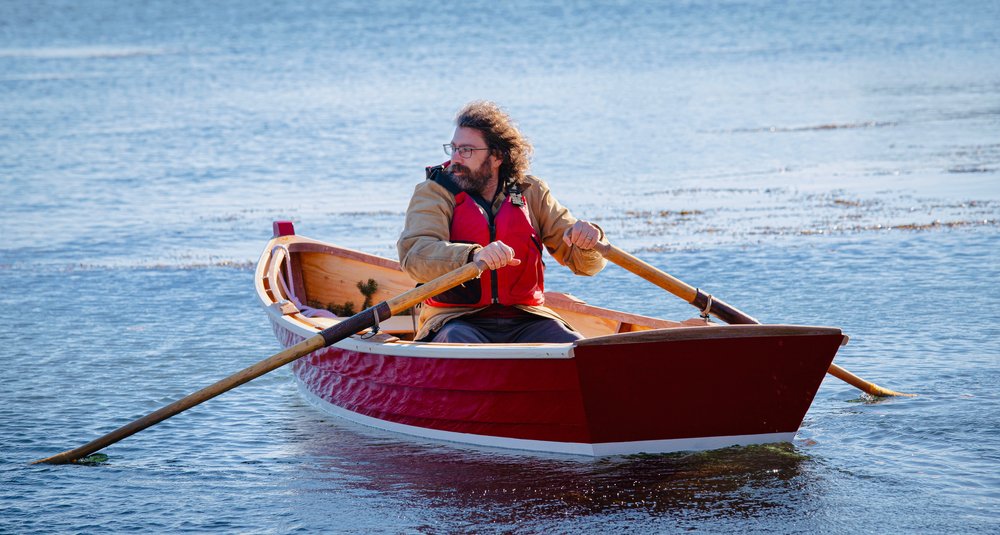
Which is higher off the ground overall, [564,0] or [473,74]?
[564,0]

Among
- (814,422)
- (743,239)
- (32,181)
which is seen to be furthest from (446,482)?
(32,181)

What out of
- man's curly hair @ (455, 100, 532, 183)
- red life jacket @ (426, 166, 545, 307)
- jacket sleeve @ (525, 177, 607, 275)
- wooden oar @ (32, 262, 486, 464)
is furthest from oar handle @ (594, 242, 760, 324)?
wooden oar @ (32, 262, 486, 464)

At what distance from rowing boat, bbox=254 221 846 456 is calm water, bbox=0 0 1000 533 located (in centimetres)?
15

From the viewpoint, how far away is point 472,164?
6461 mm

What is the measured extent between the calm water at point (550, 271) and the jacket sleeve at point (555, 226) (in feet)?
3.63

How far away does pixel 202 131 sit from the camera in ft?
72.3

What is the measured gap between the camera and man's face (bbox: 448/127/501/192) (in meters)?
6.43

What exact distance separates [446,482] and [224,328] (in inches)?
155

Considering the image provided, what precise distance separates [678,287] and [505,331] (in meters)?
0.97

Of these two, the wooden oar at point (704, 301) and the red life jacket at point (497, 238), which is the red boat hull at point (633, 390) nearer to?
the red life jacket at point (497, 238)

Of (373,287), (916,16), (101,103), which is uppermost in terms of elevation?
(916,16)

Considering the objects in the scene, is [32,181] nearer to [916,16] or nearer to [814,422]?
[814,422]

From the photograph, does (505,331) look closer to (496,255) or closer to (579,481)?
(496,255)

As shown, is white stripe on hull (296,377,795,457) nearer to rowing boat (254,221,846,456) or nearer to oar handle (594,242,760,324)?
rowing boat (254,221,846,456)
